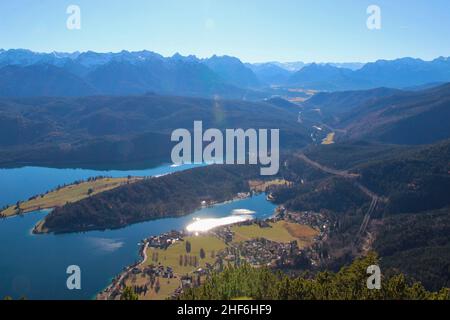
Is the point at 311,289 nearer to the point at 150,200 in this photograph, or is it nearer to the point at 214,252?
the point at 214,252

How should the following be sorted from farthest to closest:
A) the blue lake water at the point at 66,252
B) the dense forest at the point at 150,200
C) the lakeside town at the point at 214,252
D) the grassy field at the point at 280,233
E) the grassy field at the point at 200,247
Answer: the dense forest at the point at 150,200 → the grassy field at the point at 280,233 → the blue lake water at the point at 66,252 → the grassy field at the point at 200,247 → the lakeside town at the point at 214,252

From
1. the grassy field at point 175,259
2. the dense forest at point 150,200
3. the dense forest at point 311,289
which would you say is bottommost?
the grassy field at point 175,259

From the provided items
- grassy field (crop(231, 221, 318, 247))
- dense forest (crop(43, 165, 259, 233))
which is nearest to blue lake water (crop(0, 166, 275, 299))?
dense forest (crop(43, 165, 259, 233))

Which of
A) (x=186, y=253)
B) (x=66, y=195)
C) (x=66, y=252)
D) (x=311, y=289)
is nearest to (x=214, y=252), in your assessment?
(x=186, y=253)

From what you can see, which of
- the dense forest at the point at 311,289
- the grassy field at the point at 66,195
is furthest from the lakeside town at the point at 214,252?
the grassy field at the point at 66,195

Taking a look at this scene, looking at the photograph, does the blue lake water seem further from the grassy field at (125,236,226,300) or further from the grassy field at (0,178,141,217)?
the grassy field at (125,236,226,300)

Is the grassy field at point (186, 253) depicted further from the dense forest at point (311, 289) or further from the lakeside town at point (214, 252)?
the dense forest at point (311, 289)

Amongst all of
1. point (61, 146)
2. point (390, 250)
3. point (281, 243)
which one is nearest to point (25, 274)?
point (281, 243)
